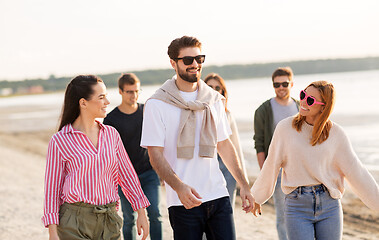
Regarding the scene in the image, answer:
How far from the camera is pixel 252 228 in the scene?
816cm

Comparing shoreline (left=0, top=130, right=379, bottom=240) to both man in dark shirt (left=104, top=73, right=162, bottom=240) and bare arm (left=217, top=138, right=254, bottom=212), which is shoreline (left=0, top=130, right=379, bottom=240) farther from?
bare arm (left=217, top=138, right=254, bottom=212)

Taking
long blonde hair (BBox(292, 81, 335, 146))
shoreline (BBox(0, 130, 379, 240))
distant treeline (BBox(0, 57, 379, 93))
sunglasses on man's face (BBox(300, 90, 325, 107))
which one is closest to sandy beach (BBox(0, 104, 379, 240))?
shoreline (BBox(0, 130, 379, 240))

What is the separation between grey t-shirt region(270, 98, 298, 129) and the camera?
6.25 meters

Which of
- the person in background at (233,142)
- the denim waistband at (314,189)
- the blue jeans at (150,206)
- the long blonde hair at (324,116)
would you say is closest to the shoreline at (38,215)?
the blue jeans at (150,206)

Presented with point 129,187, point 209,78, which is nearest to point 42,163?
point 209,78

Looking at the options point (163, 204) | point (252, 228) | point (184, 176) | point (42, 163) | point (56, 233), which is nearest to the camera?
point (56, 233)

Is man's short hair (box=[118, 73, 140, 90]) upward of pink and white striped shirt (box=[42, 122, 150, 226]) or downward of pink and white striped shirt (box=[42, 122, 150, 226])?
upward

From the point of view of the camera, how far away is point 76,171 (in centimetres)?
361

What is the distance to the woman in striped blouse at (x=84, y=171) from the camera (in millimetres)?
3604

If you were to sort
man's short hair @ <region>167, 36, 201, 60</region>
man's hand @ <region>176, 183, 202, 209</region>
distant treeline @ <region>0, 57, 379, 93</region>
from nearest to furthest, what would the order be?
man's hand @ <region>176, 183, 202, 209</region> < man's short hair @ <region>167, 36, 201, 60</region> < distant treeline @ <region>0, 57, 379, 93</region>

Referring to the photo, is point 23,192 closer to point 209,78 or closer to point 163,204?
point 163,204

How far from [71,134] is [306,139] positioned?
6.04 ft

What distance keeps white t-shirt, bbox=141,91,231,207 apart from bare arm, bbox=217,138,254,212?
0.16m

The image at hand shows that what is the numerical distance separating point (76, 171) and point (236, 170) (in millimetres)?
1255
